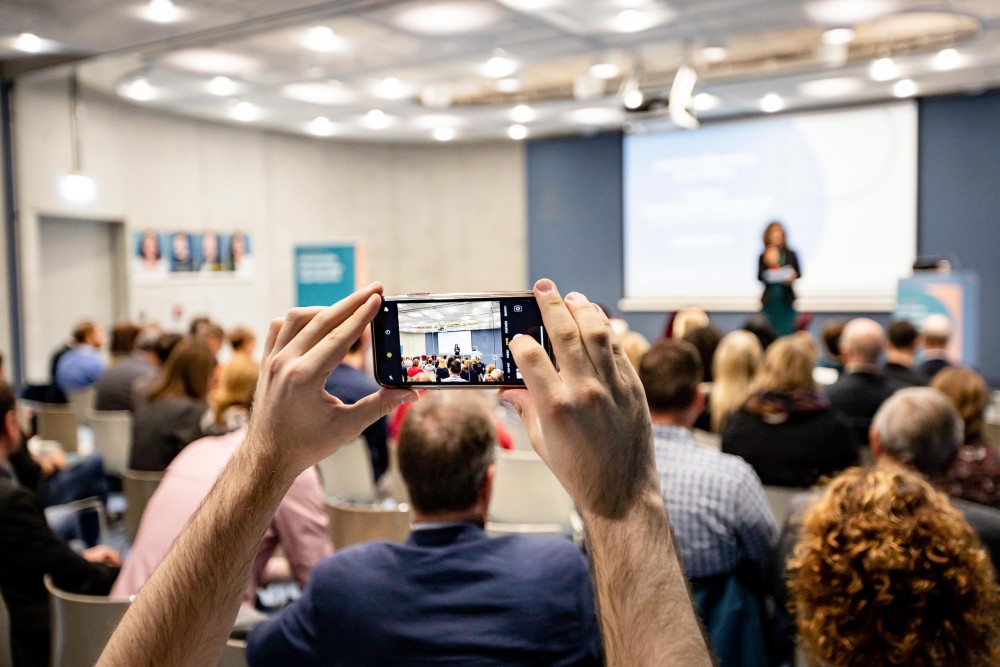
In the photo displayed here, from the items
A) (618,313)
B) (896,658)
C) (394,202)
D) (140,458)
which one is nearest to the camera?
(896,658)

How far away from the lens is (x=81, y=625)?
2.09 m

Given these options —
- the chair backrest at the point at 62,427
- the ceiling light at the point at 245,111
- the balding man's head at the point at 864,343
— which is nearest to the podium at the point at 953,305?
the balding man's head at the point at 864,343

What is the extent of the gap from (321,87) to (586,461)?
30.8 feet

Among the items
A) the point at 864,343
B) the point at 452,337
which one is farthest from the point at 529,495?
the point at 452,337

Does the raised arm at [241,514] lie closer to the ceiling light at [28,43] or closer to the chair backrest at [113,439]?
the chair backrest at [113,439]

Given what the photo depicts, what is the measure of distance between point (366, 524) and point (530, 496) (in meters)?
0.85

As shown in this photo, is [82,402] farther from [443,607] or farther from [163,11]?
[443,607]

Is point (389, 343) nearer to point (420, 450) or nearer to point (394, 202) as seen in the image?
point (420, 450)

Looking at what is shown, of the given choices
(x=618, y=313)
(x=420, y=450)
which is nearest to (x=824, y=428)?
(x=420, y=450)

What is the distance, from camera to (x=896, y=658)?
1257 mm

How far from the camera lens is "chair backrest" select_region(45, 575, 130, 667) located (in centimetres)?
205

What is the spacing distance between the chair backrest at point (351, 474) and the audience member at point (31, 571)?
168 centimetres

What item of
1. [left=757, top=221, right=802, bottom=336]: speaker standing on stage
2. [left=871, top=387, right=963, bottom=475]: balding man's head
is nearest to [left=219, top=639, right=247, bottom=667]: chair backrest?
[left=871, top=387, right=963, bottom=475]: balding man's head

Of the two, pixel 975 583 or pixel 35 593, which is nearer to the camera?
pixel 975 583
